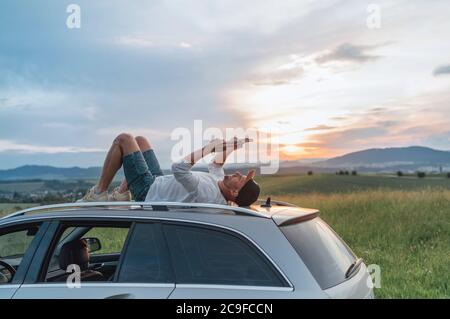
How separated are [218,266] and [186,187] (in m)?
2.19

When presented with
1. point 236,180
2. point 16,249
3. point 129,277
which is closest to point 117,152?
point 236,180

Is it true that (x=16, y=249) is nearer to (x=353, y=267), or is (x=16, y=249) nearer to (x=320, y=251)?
Answer: (x=320, y=251)

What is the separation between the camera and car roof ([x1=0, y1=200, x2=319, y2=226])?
342cm

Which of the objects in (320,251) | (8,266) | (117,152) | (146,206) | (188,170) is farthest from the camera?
(117,152)

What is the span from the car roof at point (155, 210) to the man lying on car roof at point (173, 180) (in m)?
1.20

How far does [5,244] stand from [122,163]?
1782mm

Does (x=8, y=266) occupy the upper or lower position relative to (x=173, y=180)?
lower

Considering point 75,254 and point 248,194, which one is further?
point 248,194

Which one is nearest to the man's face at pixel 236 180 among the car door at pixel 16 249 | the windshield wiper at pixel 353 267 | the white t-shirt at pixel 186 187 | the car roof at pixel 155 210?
the white t-shirt at pixel 186 187

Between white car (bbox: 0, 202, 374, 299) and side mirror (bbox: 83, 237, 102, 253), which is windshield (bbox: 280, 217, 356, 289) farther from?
side mirror (bbox: 83, 237, 102, 253)

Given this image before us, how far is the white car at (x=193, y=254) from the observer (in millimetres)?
3064

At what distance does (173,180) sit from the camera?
5.64 metres

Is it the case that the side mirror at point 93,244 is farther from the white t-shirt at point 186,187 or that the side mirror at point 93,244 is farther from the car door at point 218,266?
the car door at point 218,266
